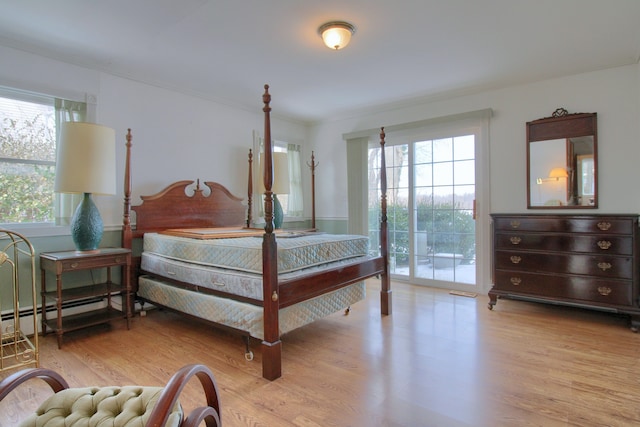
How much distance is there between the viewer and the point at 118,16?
96.3 inches

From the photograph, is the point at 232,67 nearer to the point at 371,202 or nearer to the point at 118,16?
the point at 118,16

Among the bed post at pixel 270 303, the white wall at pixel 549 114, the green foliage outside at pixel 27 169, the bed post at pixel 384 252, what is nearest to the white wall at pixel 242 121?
the white wall at pixel 549 114

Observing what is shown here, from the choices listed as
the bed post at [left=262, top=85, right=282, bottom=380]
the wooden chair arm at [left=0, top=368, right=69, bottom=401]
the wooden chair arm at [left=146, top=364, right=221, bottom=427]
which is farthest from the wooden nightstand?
the wooden chair arm at [left=146, top=364, right=221, bottom=427]

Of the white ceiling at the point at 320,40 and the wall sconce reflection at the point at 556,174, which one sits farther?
the wall sconce reflection at the point at 556,174

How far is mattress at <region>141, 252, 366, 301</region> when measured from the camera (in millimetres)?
2310

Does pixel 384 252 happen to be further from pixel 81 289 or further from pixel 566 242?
pixel 81 289

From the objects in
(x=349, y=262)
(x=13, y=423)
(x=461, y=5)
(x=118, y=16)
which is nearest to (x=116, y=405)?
(x=13, y=423)

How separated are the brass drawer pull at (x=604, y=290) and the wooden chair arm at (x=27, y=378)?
3.85 m

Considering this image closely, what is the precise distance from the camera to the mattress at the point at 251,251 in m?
2.39

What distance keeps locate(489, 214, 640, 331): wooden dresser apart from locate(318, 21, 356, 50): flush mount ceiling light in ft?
7.43

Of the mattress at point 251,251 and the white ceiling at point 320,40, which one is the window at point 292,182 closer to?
the white ceiling at point 320,40

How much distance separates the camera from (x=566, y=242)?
313cm

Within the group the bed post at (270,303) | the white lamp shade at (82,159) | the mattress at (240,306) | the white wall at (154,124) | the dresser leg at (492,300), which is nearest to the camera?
the bed post at (270,303)

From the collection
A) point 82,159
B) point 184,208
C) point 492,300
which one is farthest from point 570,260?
point 82,159
